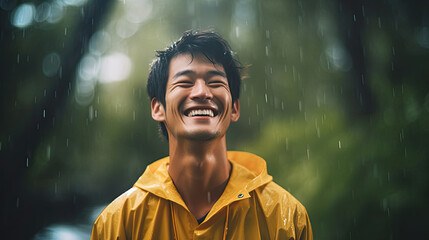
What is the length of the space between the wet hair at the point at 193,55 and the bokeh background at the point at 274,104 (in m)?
0.89

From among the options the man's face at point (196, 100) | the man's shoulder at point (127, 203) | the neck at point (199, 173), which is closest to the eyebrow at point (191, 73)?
the man's face at point (196, 100)

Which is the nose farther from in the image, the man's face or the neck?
the neck

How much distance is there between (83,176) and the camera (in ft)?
17.5

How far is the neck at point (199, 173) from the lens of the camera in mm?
1806

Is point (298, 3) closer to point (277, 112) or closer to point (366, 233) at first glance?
point (277, 112)

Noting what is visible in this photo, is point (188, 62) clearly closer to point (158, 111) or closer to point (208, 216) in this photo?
point (158, 111)

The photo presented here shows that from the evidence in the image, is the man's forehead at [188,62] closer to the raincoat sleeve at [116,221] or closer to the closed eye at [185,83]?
the closed eye at [185,83]

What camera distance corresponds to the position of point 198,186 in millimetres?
1843

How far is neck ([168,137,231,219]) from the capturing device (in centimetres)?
181

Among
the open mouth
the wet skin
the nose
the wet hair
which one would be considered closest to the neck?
the wet skin

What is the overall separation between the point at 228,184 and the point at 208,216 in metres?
0.26

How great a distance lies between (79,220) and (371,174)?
12.7ft

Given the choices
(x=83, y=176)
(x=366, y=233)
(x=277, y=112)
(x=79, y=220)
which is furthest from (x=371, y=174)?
(x=83, y=176)

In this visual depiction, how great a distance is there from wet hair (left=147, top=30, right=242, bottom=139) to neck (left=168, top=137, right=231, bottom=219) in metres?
0.37
